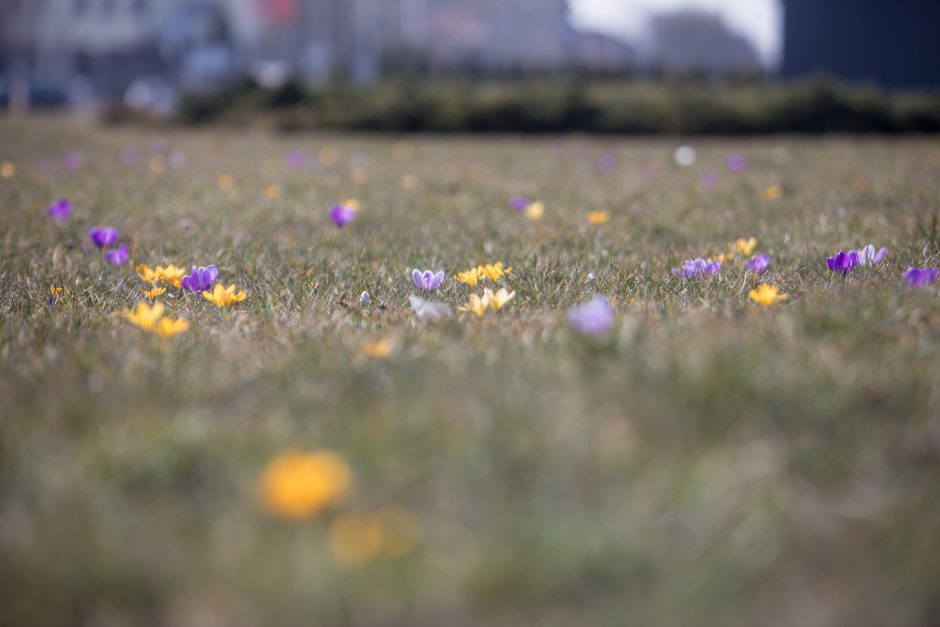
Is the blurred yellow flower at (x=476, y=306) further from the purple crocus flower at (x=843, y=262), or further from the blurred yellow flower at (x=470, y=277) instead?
the purple crocus flower at (x=843, y=262)

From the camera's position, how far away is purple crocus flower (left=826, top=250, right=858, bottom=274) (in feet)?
8.84

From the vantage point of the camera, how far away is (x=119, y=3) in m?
57.9

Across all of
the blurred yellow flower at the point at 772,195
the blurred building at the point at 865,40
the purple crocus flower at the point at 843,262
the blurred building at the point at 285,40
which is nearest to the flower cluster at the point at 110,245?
the purple crocus flower at the point at 843,262

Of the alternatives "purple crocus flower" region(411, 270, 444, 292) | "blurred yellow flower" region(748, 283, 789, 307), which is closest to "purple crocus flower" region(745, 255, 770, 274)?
"blurred yellow flower" region(748, 283, 789, 307)

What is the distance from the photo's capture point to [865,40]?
87.4ft

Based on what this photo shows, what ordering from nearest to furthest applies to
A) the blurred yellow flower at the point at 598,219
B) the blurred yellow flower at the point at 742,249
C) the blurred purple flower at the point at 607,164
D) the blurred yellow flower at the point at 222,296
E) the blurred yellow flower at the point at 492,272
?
1. the blurred yellow flower at the point at 222,296
2. the blurred yellow flower at the point at 492,272
3. the blurred yellow flower at the point at 742,249
4. the blurred yellow flower at the point at 598,219
5. the blurred purple flower at the point at 607,164

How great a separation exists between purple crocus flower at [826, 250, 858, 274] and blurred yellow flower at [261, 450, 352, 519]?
2.07 metres

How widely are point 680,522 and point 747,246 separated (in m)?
2.32

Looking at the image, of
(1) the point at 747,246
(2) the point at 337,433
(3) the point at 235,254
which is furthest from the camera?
(3) the point at 235,254

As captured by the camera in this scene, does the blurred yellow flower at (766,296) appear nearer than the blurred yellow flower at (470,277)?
Yes

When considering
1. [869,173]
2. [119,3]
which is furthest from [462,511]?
[119,3]

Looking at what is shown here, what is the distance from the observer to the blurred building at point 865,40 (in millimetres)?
25750

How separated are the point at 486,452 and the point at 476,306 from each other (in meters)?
1.03

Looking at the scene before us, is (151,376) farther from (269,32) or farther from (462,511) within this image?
(269,32)
